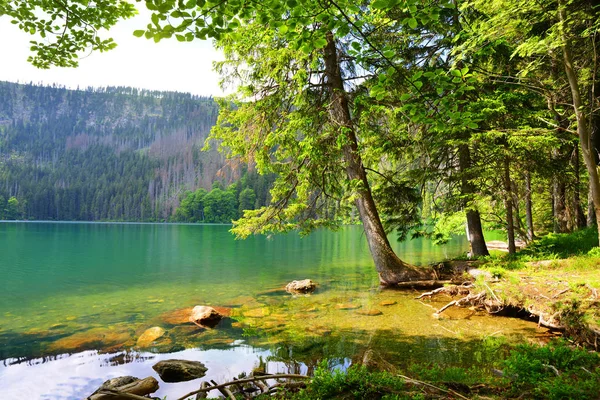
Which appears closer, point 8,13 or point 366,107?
point 8,13

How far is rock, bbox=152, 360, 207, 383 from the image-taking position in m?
6.08

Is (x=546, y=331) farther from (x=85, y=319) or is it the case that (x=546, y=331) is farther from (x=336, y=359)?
(x=85, y=319)

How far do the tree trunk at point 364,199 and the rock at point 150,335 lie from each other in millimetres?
6743

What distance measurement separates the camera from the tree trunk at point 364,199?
11.9 m

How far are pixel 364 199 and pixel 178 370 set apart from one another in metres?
7.78

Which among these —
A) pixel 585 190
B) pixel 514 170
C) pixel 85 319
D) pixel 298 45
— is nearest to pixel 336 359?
pixel 298 45

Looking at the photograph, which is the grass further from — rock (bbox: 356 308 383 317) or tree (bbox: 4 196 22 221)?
tree (bbox: 4 196 22 221)

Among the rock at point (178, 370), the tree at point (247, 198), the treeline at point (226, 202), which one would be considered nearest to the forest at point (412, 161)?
the rock at point (178, 370)

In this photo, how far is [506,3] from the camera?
807cm

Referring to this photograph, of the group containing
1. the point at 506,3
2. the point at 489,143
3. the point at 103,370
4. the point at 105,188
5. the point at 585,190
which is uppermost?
the point at 105,188

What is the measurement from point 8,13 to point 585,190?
1782 centimetres

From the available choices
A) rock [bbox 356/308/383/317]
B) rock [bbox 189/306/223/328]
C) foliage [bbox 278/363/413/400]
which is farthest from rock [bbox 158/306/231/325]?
foliage [bbox 278/363/413/400]

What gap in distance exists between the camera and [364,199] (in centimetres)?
1208

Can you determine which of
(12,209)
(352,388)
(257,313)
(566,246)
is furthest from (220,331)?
(12,209)
